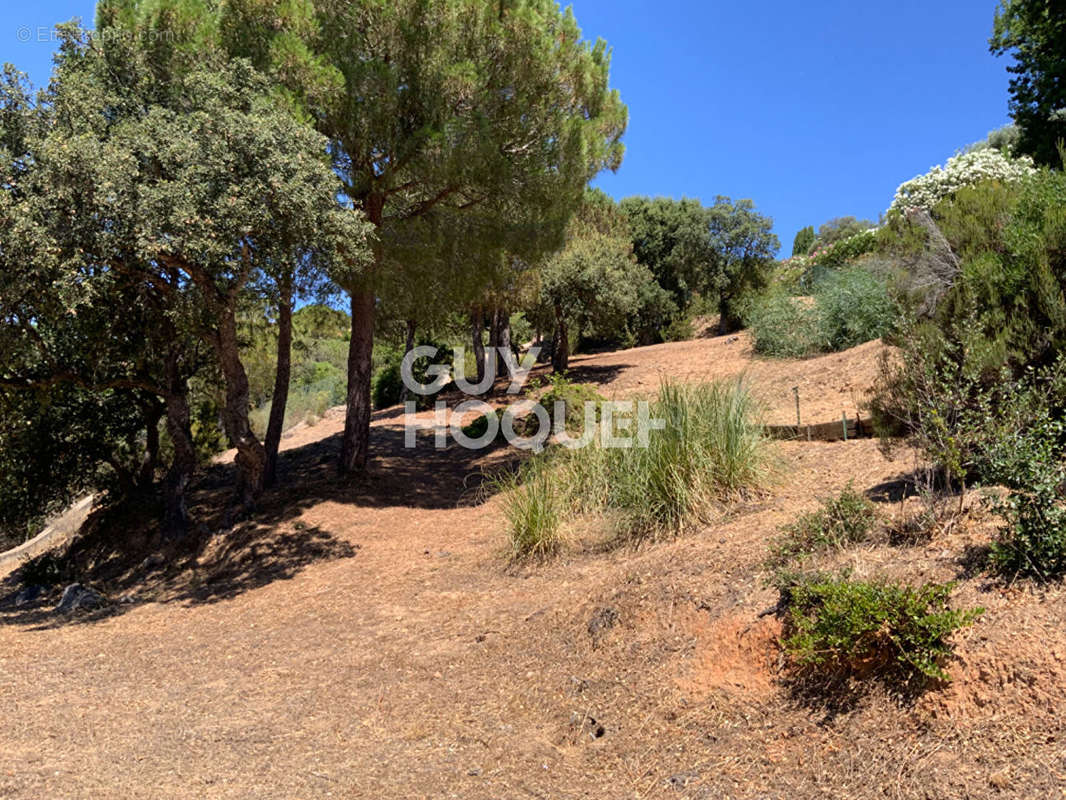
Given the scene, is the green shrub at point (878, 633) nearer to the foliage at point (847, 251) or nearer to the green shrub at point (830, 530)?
the green shrub at point (830, 530)

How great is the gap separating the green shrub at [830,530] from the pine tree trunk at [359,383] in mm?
7801

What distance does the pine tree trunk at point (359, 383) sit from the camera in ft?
38.6

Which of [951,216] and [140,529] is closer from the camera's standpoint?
[951,216]

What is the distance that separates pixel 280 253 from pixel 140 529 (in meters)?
5.55

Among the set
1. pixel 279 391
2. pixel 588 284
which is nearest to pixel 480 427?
pixel 279 391

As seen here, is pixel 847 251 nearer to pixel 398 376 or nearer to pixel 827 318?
pixel 827 318

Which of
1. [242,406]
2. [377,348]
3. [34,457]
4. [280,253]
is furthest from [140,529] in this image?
[377,348]

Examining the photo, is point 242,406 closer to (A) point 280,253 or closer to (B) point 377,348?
(A) point 280,253

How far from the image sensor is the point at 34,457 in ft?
38.2

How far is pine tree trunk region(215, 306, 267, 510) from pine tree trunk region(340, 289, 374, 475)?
1518 millimetres

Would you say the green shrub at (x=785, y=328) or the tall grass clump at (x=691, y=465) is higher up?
the green shrub at (x=785, y=328)

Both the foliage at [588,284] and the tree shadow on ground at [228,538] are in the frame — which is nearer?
the tree shadow on ground at [228,538]

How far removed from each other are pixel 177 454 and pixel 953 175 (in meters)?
17.4

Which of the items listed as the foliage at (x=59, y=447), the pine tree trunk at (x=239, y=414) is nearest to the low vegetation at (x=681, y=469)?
the pine tree trunk at (x=239, y=414)
